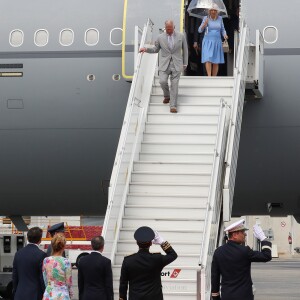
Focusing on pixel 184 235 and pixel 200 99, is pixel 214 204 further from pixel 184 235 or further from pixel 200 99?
pixel 200 99

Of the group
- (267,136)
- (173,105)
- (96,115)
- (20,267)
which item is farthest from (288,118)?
(20,267)

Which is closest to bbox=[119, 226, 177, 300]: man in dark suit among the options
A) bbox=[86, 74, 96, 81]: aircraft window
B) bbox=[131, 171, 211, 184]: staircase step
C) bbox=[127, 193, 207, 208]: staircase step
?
bbox=[127, 193, 207, 208]: staircase step

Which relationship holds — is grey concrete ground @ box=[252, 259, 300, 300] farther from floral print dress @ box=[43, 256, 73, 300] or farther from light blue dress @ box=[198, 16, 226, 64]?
floral print dress @ box=[43, 256, 73, 300]

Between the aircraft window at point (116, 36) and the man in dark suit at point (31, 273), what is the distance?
16.2 ft

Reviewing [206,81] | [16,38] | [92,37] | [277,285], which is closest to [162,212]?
[206,81]

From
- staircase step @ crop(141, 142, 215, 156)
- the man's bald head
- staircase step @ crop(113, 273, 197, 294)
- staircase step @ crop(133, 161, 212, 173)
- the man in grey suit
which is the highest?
the man's bald head

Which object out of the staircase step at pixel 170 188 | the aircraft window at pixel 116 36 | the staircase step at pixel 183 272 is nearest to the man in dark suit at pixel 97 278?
the staircase step at pixel 183 272

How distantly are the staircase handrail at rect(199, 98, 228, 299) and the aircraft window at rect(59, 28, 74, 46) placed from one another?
273 centimetres

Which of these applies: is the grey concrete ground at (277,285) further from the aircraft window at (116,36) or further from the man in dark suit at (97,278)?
the man in dark suit at (97,278)

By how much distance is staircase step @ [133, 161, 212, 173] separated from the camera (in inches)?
594

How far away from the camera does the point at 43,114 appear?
54.1ft

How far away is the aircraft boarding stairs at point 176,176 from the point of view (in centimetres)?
1423

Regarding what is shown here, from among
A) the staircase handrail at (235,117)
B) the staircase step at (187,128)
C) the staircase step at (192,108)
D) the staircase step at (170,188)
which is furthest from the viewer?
Result: the staircase step at (192,108)

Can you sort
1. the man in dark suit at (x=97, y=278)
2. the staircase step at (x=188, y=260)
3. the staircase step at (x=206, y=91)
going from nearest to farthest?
the man in dark suit at (x=97, y=278) < the staircase step at (x=188, y=260) < the staircase step at (x=206, y=91)
